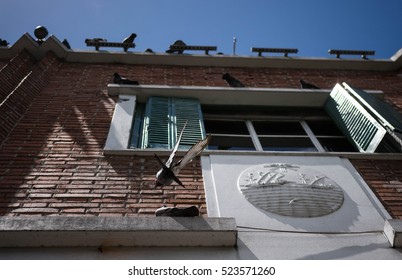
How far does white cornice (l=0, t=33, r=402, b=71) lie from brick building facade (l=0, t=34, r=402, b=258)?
0.07ft

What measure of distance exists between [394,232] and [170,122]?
3316 mm

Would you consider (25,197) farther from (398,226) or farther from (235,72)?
(235,72)

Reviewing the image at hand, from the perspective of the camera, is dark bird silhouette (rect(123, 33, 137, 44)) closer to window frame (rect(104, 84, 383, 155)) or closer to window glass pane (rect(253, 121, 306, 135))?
window frame (rect(104, 84, 383, 155))

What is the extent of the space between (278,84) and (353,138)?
84.5 inches

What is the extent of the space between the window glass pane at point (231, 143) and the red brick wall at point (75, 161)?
1.04 metres

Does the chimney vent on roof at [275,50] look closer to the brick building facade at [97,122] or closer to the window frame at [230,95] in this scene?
the brick building facade at [97,122]

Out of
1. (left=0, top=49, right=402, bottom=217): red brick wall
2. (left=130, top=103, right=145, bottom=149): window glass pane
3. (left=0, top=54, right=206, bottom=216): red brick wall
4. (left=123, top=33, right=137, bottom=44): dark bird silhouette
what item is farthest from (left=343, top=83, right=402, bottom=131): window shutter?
(left=123, top=33, right=137, bottom=44): dark bird silhouette

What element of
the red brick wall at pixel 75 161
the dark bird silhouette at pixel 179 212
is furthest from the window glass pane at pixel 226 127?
the dark bird silhouette at pixel 179 212

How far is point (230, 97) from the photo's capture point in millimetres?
6840

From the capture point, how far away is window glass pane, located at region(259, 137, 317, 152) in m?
A: 5.81

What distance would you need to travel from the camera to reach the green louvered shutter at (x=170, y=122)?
5.27m

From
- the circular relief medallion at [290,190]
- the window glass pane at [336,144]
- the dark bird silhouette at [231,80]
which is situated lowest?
the circular relief medallion at [290,190]

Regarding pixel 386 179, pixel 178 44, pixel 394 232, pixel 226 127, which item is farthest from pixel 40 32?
pixel 394 232
